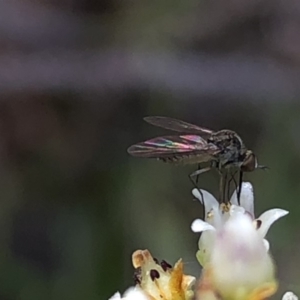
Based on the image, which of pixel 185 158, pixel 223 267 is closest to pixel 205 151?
pixel 185 158

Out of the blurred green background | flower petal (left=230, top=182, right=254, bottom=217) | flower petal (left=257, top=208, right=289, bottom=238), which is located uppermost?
the blurred green background

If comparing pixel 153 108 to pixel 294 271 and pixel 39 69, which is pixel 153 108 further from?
pixel 294 271

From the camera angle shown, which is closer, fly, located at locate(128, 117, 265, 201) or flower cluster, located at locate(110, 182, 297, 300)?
flower cluster, located at locate(110, 182, 297, 300)

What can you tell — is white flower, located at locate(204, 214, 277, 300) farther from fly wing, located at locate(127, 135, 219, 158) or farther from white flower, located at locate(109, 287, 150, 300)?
fly wing, located at locate(127, 135, 219, 158)

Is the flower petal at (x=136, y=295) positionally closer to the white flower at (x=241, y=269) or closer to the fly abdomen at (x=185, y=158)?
the white flower at (x=241, y=269)

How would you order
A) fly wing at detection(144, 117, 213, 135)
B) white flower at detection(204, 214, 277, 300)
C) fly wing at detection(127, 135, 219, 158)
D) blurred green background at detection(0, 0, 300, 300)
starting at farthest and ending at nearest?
blurred green background at detection(0, 0, 300, 300), fly wing at detection(144, 117, 213, 135), fly wing at detection(127, 135, 219, 158), white flower at detection(204, 214, 277, 300)

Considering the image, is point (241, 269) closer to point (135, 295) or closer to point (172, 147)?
point (135, 295)

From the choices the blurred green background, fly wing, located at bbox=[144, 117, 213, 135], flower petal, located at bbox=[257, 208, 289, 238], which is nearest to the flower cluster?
flower petal, located at bbox=[257, 208, 289, 238]

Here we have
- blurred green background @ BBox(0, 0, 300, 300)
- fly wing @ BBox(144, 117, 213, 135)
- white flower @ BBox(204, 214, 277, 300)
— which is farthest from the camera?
blurred green background @ BBox(0, 0, 300, 300)

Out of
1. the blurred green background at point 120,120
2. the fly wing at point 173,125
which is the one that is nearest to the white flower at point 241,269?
the fly wing at point 173,125
